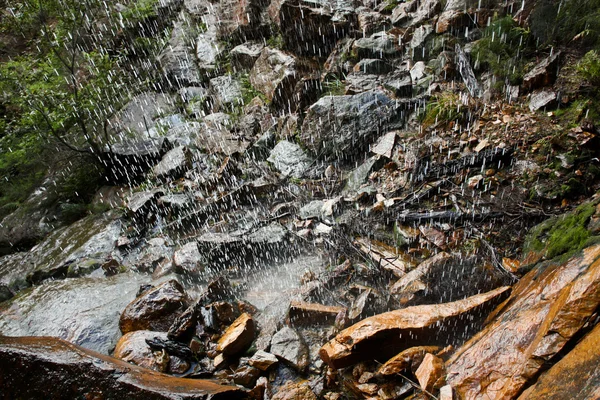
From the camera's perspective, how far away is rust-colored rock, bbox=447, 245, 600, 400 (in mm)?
1693

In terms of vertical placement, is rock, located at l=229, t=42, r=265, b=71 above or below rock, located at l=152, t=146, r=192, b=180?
above

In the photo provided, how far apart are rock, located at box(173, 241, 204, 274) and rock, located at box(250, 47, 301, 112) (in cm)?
430

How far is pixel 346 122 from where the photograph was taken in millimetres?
6402

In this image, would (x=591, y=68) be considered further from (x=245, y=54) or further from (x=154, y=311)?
(x=245, y=54)

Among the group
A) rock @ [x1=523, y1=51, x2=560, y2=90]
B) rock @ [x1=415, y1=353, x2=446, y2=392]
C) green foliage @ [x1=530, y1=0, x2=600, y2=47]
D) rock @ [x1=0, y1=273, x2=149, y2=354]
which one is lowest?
rock @ [x1=0, y1=273, x2=149, y2=354]

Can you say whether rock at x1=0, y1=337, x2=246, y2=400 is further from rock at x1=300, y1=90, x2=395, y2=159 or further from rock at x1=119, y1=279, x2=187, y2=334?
rock at x1=300, y1=90, x2=395, y2=159

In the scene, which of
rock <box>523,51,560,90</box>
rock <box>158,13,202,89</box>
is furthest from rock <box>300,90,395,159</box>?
rock <box>158,13,202,89</box>

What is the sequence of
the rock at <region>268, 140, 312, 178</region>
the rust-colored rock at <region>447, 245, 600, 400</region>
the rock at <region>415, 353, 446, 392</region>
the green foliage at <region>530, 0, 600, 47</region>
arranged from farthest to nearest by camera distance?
the rock at <region>268, 140, 312, 178</region> < the green foliage at <region>530, 0, 600, 47</region> < the rock at <region>415, 353, 446, 392</region> < the rust-colored rock at <region>447, 245, 600, 400</region>

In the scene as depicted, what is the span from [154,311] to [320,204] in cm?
308

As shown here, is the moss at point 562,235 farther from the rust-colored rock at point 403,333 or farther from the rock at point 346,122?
the rock at point 346,122

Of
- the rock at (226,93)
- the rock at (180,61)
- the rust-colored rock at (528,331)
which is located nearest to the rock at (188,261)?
the rust-colored rock at (528,331)

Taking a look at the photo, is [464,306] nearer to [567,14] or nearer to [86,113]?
[567,14]

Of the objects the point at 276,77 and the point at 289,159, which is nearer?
the point at 289,159

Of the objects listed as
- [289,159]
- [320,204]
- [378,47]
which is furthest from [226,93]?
[320,204]
